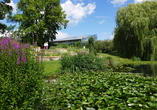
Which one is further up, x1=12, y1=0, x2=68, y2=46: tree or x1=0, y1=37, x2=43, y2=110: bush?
x1=12, y1=0, x2=68, y2=46: tree

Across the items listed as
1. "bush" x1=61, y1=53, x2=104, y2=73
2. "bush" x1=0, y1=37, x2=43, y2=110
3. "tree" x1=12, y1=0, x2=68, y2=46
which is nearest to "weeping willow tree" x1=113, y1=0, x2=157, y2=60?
"bush" x1=61, y1=53, x2=104, y2=73

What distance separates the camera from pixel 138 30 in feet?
47.3

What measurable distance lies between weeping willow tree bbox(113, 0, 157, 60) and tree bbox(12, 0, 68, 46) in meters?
9.93

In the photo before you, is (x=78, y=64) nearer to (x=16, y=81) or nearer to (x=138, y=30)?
(x=16, y=81)

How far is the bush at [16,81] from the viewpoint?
1.94 m

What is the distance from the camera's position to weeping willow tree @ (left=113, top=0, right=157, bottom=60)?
45.7 feet

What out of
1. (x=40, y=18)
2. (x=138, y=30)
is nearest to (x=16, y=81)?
(x=138, y=30)

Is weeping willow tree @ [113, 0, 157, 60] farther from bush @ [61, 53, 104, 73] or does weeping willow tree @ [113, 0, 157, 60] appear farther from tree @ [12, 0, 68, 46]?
tree @ [12, 0, 68, 46]

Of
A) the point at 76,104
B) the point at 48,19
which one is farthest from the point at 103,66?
the point at 48,19

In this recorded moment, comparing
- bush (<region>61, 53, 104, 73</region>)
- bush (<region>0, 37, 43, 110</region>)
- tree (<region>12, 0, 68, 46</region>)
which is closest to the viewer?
bush (<region>0, 37, 43, 110</region>)

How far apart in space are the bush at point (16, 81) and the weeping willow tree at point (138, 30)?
13.4 m

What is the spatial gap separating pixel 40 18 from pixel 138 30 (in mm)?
15097

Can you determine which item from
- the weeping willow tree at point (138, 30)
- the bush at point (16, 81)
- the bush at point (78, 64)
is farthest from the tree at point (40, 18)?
the bush at point (16, 81)

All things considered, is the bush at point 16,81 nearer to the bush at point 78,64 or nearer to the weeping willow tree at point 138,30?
the bush at point 78,64
